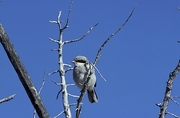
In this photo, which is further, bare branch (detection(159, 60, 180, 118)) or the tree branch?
bare branch (detection(159, 60, 180, 118))

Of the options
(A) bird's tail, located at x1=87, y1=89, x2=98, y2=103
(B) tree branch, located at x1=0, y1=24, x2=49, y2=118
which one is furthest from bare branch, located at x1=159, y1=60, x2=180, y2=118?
(A) bird's tail, located at x1=87, y1=89, x2=98, y2=103

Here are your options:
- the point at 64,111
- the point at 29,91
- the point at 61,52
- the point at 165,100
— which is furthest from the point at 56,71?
the point at 29,91

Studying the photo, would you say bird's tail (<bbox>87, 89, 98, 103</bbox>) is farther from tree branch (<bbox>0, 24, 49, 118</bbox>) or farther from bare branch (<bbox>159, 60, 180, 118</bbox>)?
tree branch (<bbox>0, 24, 49, 118</bbox>)

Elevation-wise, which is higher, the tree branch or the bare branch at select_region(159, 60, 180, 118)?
the bare branch at select_region(159, 60, 180, 118)

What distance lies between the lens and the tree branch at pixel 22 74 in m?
1.71

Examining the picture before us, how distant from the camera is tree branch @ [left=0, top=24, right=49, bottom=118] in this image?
1706mm

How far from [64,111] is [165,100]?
3.81ft

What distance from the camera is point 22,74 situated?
1.72 meters

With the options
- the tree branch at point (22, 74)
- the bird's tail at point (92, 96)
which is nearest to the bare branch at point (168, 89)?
Answer: the tree branch at point (22, 74)

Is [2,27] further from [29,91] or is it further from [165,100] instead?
[165,100]

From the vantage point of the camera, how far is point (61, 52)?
13.8 ft

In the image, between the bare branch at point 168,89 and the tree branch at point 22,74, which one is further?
the bare branch at point 168,89

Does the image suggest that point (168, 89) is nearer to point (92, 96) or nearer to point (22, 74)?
point (22, 74)

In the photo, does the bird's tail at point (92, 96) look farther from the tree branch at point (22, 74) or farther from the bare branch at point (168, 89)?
the tree branch at point (22, 74)
